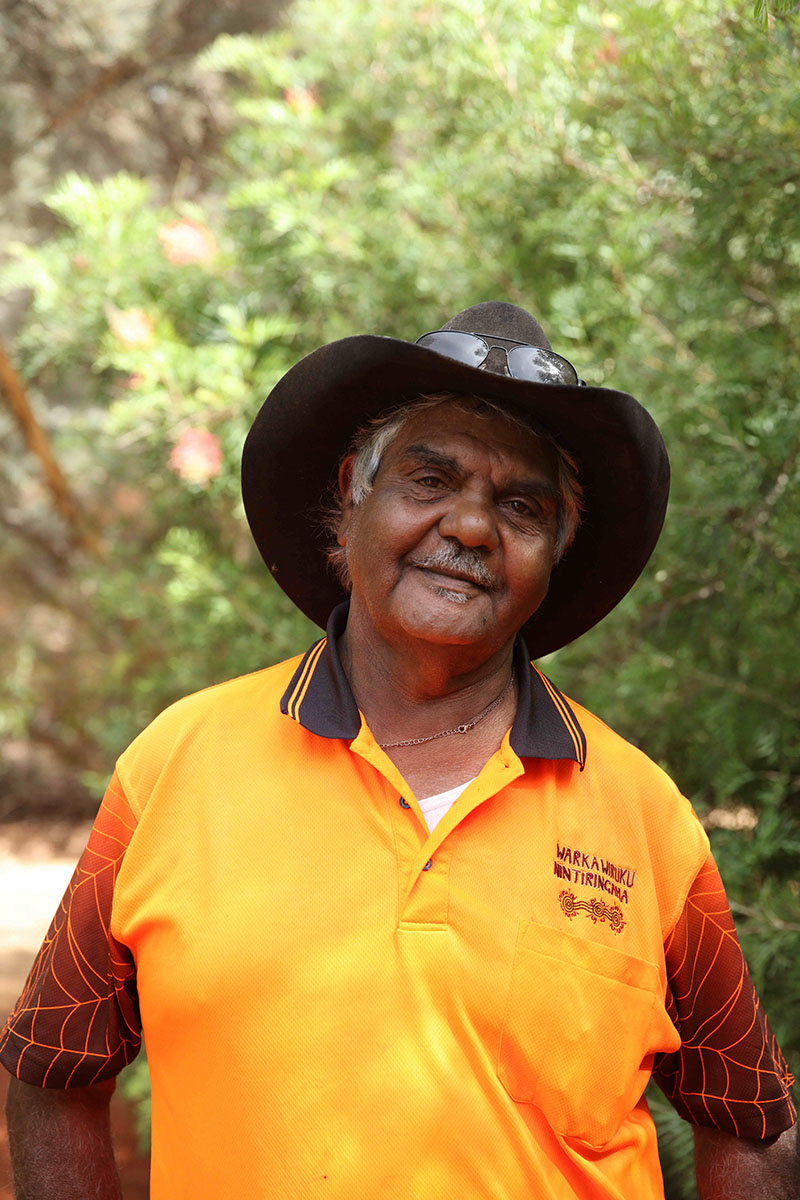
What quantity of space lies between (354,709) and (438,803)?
18 centimetres

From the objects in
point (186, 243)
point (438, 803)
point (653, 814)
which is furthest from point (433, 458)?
point (186, 243)

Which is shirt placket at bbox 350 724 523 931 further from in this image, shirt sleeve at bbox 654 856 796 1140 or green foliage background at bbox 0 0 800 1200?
green foliage background at bbox 0 0 800 1200

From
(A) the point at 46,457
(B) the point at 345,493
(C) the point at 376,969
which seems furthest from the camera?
(A) the point at 46,457

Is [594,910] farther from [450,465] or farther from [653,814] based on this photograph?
[450,465]

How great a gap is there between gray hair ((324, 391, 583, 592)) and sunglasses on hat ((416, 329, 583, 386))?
0.06 meters

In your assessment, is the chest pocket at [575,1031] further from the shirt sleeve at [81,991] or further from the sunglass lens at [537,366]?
the sunglass lens at [537,366]

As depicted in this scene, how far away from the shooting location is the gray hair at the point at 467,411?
152 centimetres

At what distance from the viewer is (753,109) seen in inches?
93.0

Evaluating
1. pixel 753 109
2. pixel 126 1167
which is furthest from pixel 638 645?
pixel 126 1167

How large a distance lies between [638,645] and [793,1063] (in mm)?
1160

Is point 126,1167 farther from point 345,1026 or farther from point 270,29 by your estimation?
point 270,29

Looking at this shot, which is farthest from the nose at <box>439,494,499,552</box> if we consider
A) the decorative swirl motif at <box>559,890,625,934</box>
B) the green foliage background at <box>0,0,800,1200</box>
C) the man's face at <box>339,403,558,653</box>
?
the green foliage background at <box>0,0,800,1200</box>

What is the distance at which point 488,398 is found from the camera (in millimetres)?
1509

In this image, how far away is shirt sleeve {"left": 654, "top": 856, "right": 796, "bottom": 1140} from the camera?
1.46m
